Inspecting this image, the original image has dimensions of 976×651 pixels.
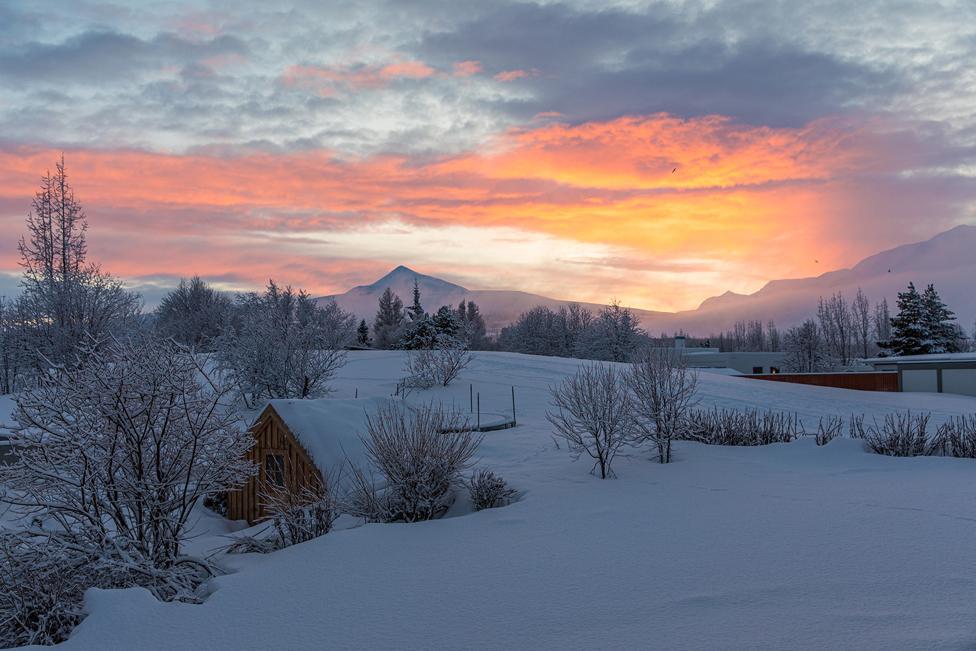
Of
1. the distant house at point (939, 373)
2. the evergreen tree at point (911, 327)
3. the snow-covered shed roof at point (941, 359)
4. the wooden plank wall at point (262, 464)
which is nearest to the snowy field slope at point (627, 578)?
the wooden plank wall at point (262, 464)

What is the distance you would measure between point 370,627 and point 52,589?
9.37ft

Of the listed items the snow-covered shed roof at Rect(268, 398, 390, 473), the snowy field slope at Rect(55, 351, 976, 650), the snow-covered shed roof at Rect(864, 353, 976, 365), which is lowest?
the snowy field slope at Rect(55, 351, 976, 650)

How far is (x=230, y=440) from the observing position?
7559mm

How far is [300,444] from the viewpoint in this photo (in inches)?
436

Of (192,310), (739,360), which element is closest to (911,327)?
(739,360)

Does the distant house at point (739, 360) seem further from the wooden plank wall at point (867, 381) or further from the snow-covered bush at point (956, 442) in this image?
the snow-covered bush at point (956, 442)

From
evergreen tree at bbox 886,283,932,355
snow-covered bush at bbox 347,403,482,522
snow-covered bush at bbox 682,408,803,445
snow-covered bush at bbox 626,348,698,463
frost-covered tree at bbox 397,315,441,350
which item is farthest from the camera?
frost-covered tree at bbox 397,315,441,350

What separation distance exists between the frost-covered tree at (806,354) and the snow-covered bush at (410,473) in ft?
187

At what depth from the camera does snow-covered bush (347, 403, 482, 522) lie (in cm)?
909

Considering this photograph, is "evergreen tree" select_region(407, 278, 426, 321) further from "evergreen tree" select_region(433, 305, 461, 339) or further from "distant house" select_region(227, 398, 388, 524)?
"distant house" select_region(227, 398, 388, 524)

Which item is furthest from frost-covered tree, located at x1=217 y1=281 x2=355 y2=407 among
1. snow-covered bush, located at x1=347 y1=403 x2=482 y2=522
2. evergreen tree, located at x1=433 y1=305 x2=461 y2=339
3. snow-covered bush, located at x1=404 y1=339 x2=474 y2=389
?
evergreen tree, located at x1=433 y1=305 x2=461 y2=339

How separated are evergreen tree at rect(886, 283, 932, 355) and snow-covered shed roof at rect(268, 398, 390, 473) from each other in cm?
4936

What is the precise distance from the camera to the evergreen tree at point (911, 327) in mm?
49031

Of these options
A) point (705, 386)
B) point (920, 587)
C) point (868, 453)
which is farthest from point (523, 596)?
point (705, 386)
